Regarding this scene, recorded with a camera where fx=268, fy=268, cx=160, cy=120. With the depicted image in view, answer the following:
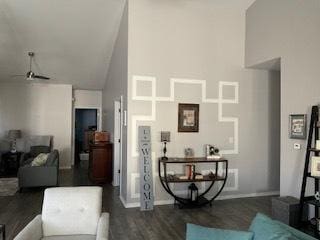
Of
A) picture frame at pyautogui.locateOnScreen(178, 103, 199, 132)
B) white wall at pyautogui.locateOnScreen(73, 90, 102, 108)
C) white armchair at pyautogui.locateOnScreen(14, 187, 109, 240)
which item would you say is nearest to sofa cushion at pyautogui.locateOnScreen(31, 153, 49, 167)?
picture frame at pyautogui.locateOnScreen(178, 103, 199, 132)

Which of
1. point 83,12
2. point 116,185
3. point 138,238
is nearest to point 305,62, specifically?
point 138,238

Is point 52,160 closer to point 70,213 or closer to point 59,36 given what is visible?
point 59,36

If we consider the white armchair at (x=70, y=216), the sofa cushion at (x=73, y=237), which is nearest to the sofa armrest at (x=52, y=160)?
the white armchair at (x=70, y=216)

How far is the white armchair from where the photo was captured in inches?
104

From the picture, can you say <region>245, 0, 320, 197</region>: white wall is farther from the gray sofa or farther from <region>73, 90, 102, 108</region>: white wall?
<region>73, 90, 102, 108</region>: white wall

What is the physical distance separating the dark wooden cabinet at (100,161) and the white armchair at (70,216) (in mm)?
4043

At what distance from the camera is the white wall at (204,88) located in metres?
5.14

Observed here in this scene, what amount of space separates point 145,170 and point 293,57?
3.24m

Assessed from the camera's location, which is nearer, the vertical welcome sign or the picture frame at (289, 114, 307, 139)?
the picture frame at (289, 114, 307, 139)

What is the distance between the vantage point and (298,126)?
4324mm

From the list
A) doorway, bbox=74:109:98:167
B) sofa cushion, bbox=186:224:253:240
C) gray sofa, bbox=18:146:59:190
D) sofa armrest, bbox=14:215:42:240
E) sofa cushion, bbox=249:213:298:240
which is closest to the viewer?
sofa cushion, bbox=249:213:298:240

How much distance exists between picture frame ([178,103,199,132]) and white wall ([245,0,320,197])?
1.61 metres

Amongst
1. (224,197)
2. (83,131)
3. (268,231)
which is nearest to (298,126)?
(224,197)

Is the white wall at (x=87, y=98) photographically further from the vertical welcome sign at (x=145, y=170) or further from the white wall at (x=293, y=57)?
the white wall at (x=293, y=57)
